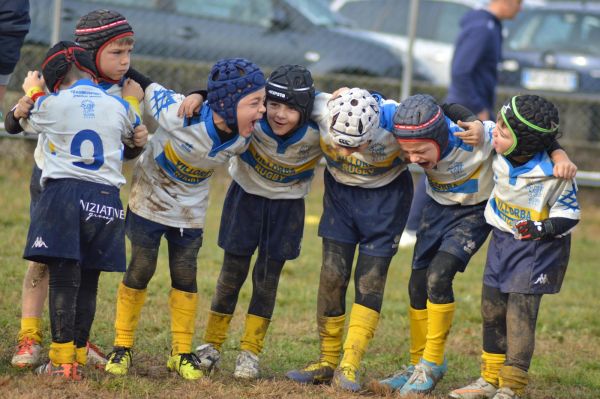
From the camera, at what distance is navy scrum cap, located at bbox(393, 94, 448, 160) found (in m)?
5.06

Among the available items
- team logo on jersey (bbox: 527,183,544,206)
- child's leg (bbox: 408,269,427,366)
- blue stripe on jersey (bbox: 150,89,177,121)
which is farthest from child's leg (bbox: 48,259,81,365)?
team logo on jersey (bbox: 527,183,544,206)

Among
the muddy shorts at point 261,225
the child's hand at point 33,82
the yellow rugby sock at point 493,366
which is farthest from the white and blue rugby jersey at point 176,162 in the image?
the yellow rugby sock at point 493,366

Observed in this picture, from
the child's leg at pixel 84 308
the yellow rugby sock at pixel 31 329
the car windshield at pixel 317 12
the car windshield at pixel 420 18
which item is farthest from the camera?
the car windshield at pixel 420 18

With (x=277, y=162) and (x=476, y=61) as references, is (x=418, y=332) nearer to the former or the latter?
(x=277, y=162)

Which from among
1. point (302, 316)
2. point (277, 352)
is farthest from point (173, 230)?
point (302, 316)

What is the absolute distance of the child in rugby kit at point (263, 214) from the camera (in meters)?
5.30

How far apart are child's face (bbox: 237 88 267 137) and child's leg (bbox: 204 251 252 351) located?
803 millimetres

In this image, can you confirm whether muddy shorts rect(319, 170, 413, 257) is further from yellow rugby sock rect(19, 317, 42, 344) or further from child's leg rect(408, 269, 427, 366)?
yellow rugby sock rect(19, 317, 42, 344)

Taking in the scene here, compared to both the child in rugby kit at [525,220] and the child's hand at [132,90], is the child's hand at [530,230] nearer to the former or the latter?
the child in rugby kit at [525,220]

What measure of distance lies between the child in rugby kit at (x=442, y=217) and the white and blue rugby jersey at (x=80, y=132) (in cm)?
145

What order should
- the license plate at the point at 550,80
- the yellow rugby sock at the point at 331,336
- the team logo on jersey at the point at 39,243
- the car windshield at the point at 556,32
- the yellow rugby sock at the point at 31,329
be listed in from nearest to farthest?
the team logo on jersey at the point at 39,243 < the yellow rugby sock at the point at 31,329 < the yellow rugby sock at the point at 331,336 < the license plate at the point at 550,80 < the car windshield at the point at 556,32

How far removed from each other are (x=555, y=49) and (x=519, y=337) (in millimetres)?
8195

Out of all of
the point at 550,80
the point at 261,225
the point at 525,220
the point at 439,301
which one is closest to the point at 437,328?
the point at 439,301

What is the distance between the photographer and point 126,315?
5.34 meters
